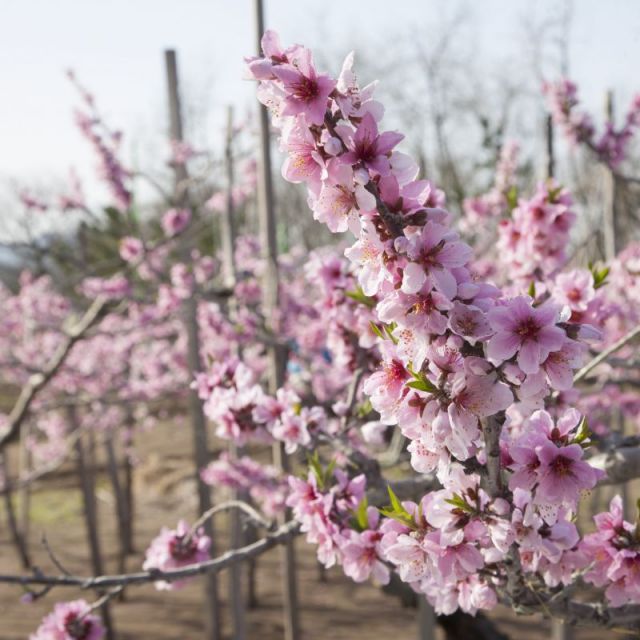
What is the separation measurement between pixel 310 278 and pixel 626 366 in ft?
3.97

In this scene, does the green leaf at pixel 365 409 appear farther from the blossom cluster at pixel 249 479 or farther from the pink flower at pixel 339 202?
the blossom cluster at pixel 249 479

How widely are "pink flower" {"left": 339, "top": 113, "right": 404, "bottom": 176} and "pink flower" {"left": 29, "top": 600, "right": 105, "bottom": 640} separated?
1.84 meters

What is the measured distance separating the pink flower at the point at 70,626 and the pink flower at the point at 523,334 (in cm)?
179

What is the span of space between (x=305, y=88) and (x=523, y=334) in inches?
22.0

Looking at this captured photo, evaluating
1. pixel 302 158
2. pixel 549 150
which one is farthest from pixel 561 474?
pixel 549 150

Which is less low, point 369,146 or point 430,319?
point 369,146

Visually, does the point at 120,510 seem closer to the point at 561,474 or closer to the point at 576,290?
the point at 576,290

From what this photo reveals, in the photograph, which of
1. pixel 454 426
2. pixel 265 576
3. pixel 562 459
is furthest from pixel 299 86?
pixel 265 576

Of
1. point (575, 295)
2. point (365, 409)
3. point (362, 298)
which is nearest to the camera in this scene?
point (575, 295)

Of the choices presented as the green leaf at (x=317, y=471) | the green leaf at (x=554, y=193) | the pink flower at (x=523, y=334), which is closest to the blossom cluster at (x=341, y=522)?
the green leaf at (x=317, y=471)

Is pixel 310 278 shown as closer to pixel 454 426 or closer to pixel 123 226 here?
pixel 454 426

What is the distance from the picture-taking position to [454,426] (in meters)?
1.15

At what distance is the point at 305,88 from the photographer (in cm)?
112

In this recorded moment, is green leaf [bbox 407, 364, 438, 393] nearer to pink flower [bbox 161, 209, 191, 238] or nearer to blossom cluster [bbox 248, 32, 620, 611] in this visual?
blossom cluster [bbox 248, 32, 620, 611]
